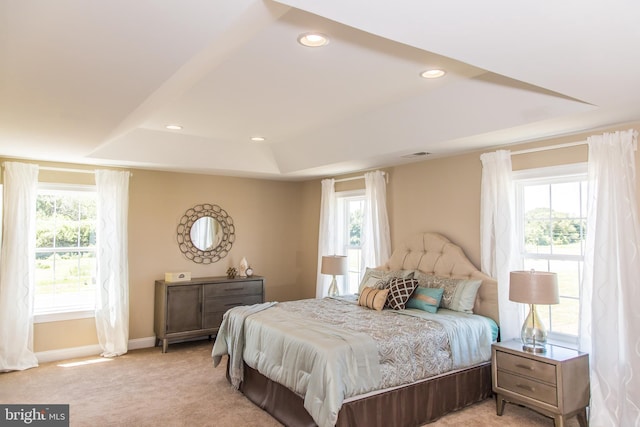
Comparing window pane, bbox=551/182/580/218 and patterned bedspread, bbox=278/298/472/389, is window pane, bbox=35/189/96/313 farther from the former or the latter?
window pane, bbox=551/182/580/218

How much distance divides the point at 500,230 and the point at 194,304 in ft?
12.0

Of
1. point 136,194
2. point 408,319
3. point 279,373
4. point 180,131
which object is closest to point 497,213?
point 408,319

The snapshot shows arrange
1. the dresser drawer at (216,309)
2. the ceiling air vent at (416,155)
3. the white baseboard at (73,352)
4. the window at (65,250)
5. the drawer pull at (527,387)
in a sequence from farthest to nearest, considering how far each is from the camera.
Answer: the dresser drawer at (216,309)
the window at (65,250)
the white baseboard at (73,352)
the ceiling air vent at (416,155)
the drawer pull at (527,387)

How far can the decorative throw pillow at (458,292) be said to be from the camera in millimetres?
3859

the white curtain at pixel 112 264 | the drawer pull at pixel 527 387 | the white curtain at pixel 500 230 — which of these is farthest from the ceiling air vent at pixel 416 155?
the white curtain at pixel 112 264

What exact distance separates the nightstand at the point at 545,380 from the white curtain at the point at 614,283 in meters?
0.12

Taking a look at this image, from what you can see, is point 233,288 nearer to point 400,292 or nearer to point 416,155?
point 400,292

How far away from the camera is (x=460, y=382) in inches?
134

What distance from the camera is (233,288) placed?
5.57 m

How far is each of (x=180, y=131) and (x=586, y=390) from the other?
4.44 metres

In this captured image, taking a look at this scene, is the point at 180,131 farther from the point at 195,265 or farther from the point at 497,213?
the point at 497,213

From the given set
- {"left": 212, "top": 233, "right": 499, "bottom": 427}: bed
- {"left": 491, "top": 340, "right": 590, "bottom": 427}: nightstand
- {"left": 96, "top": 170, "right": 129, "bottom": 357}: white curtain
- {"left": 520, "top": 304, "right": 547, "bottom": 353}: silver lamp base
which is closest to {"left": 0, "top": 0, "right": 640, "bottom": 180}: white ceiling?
{"left": 96, "top": 170, "right": 129, "bottom": 357}: white curtain

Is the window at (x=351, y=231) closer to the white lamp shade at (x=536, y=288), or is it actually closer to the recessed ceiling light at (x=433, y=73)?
the white lamp shade at (x=536, y=288)

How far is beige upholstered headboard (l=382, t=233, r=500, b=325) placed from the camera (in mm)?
3896
